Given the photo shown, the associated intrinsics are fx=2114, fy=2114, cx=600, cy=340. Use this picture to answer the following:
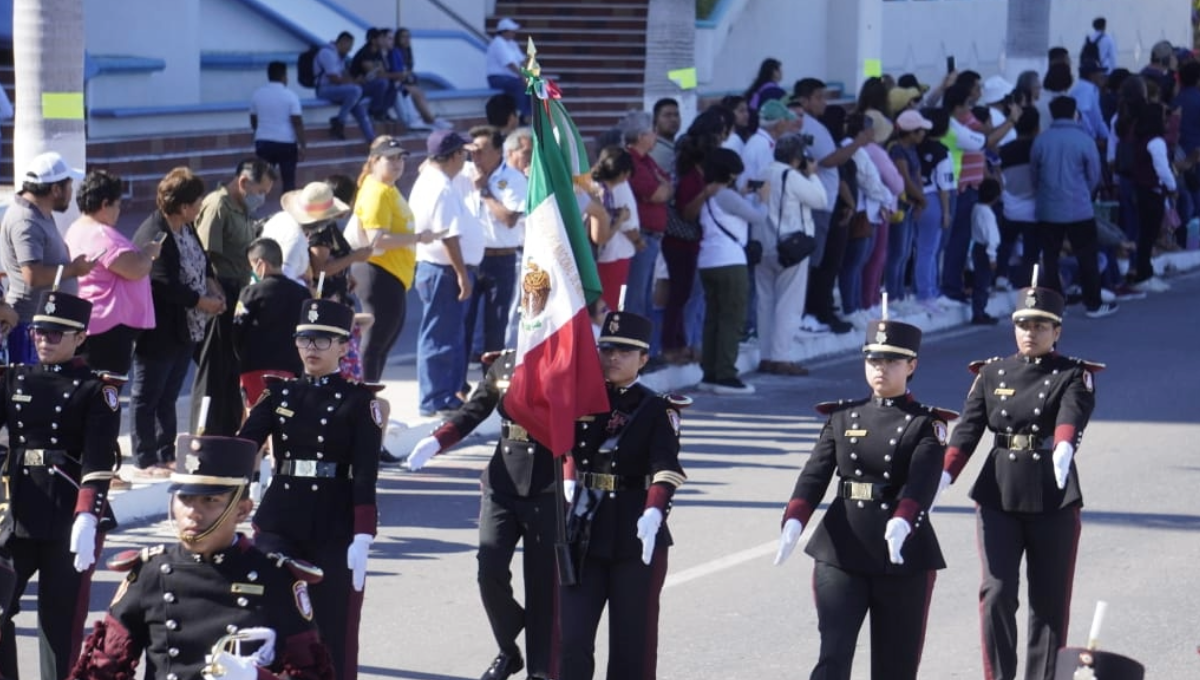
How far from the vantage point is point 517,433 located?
28.6ft

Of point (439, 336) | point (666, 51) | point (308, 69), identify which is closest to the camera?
point (439, 336)

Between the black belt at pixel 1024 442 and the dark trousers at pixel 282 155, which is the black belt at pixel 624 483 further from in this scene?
the dark trousers at pixel 282 155

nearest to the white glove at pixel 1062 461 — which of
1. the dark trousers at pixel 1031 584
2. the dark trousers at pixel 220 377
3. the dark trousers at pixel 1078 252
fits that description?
the dark trousers at pixel 1031 584

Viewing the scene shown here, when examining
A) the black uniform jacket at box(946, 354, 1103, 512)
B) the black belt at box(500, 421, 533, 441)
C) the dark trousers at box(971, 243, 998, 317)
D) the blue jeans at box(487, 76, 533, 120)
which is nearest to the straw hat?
the black belt at box(500, 421, 533, 441)

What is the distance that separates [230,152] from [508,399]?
15.7 metres

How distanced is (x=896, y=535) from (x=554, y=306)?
196cm

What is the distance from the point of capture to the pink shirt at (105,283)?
11242 mm

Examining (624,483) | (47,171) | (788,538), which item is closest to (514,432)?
(624,483)

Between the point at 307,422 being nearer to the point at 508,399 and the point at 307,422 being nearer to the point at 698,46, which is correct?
the point at 508,399

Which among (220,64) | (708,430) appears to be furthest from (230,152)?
(708,430)

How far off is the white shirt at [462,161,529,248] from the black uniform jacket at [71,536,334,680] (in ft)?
27.6

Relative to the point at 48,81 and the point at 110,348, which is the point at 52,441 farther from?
the point at 48,81

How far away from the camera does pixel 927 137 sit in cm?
1872

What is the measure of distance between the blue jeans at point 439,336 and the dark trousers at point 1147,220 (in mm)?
9949
